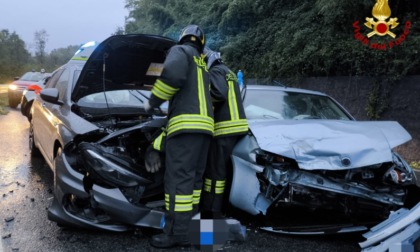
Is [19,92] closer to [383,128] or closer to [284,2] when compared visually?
[284,2]

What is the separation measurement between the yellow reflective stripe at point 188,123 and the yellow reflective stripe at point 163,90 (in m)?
0.19

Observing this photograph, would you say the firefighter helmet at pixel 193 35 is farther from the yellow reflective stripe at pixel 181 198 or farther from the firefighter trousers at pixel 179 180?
the yellow reflective stripe at pixel 181 198

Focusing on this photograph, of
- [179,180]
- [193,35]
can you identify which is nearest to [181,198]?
[179,180]

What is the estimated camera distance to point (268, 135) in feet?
10.1

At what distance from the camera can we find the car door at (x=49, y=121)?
13.3 ft

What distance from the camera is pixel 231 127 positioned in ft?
10.8

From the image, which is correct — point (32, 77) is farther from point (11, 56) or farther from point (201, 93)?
point (11, 56)

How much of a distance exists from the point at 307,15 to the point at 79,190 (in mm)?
10482

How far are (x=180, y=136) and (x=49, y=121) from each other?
7.31ft

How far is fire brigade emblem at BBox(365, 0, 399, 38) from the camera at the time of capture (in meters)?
8.55

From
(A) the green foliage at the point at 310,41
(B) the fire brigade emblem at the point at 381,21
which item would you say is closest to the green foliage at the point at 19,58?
(A) the green foliage at the point at 310,41

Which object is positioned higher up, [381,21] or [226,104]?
[381,21]

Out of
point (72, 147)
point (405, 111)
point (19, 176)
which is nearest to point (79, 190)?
point (72, 147)

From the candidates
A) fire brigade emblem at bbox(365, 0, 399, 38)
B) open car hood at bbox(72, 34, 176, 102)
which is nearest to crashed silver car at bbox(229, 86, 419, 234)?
open car hood at bbox(72, 34, 176, 102)
